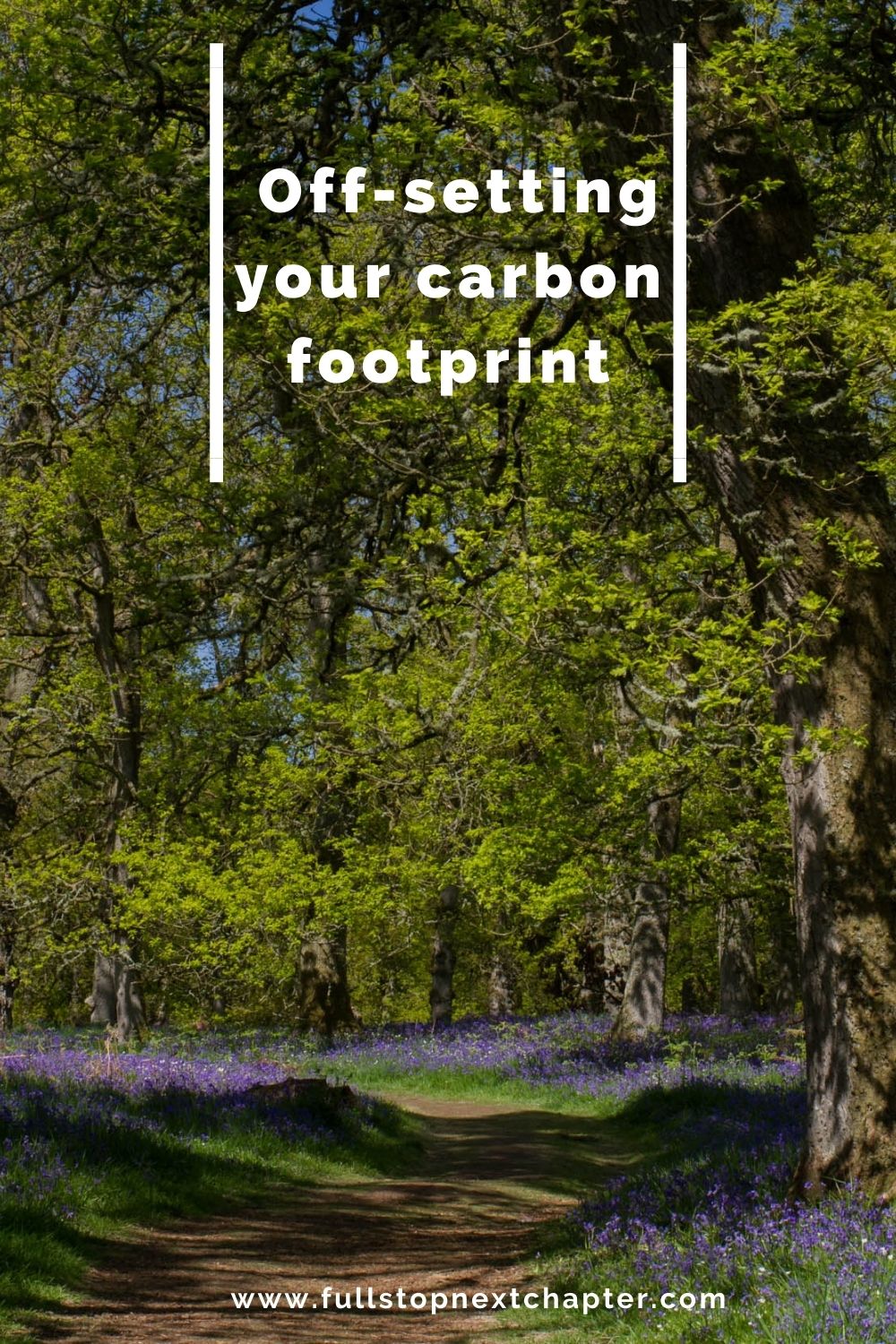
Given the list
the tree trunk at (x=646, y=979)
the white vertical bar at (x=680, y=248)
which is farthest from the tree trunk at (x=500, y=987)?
the white vertical bar at (x=680, y=248)

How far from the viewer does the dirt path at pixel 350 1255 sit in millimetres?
6840

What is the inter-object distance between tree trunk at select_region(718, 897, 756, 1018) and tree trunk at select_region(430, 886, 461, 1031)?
17.8 ft

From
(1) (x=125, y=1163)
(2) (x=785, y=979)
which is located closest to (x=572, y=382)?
(1) (x=125, y=1163)

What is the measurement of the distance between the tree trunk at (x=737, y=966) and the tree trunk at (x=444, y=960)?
214 inches

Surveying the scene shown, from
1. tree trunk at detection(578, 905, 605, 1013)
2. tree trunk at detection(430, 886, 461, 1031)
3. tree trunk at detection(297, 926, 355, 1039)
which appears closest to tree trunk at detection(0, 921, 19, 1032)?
tree trunk at detection(297, 926, 355, 1039)

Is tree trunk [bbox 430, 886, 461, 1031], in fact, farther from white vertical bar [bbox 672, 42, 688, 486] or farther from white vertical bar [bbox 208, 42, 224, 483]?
white vertical bar [bbox 672, 42, 688, 486]

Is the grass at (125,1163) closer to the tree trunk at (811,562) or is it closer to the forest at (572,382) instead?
the forest at (572,382)

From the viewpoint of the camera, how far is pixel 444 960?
3238cm

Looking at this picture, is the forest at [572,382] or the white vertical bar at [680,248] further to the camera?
the forest at [572,382]

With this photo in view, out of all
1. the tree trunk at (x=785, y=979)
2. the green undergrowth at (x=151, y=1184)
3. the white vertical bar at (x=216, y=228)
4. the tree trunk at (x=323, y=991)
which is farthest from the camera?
the tree trunk at (x=785, y=979)

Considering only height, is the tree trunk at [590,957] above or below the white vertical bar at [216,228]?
below

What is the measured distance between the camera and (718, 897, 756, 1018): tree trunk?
90.2ft

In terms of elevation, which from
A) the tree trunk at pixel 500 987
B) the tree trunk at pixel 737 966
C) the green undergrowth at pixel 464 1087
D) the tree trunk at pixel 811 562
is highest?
the tree trunk at pixel 811 562

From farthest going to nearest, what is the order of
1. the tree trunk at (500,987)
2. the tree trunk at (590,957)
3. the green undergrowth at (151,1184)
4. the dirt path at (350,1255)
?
the tree trunk at (500,987), the tree trunk at (590,957), the green undergrowth at (151,1184), the dirt path at (350,1255)
